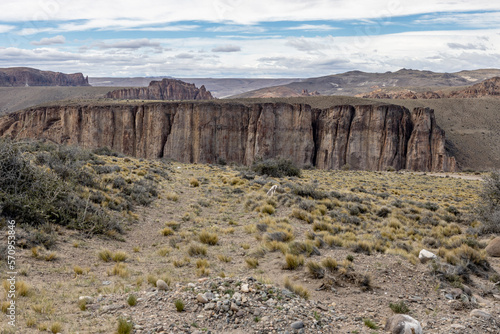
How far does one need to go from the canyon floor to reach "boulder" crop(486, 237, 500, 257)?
0.38 metres

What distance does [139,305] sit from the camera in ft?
19.7

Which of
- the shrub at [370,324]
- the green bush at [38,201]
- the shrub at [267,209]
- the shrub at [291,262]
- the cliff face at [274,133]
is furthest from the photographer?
the cliff face at [274,133]

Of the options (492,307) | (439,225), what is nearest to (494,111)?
(439,225)

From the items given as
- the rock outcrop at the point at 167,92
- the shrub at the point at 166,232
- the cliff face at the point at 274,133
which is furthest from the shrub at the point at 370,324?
the rock outcrop at the point at 167,92

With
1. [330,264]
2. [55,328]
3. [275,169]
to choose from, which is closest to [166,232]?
[330,264]

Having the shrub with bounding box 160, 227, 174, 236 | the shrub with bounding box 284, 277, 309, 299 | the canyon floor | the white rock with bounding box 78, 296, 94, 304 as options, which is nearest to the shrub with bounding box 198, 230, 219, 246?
the canyon floor

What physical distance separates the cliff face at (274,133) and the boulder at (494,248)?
46459mm

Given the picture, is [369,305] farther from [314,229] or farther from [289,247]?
[314,229]

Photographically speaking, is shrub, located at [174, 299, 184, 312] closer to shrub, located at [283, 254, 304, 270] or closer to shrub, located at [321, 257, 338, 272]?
shrub, located at [283, 254, 304, 270]

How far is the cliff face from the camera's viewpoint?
57.3 metres

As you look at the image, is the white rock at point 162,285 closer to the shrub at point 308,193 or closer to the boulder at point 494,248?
the boulder at point 494,248

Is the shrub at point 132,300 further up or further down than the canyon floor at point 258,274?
further up

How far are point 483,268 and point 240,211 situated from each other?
8797 millimetres

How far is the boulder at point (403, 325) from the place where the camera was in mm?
5875
